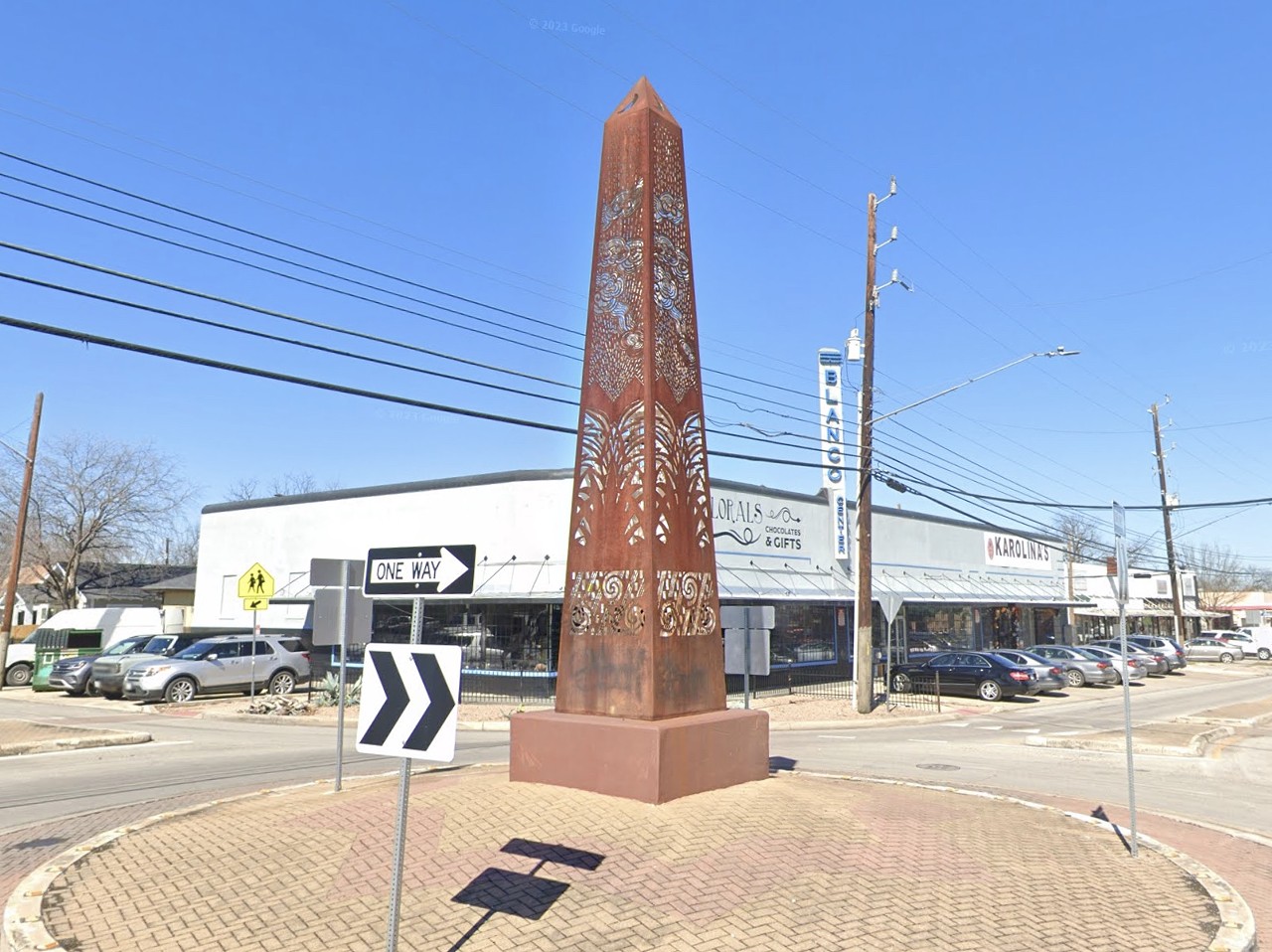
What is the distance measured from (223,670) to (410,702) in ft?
77.4

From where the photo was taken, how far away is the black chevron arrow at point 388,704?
15.8ft

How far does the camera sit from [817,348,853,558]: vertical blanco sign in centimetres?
3183

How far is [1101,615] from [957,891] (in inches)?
2428

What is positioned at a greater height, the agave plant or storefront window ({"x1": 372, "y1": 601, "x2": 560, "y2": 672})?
storefront window ({"x1": 372, "y1": 601, "x2": 560, "y2": 672})

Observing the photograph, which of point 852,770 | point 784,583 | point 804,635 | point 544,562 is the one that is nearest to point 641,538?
point 852,770

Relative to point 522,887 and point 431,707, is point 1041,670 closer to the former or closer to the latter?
point 522,887

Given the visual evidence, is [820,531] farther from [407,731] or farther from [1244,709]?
[407,731]

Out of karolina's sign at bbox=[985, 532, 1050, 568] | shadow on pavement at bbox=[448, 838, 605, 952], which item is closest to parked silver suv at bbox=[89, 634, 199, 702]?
shadow on pavement at bbox=[448, 838, 605, 952]

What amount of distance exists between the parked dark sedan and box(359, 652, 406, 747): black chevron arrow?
80.1ft

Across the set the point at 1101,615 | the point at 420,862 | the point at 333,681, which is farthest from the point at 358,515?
the point at 1101,615

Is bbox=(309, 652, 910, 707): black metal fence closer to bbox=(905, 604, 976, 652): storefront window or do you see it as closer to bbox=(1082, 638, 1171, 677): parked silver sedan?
bbox=(905, 604, 976, 652): storefront window

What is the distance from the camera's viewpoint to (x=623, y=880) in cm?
614

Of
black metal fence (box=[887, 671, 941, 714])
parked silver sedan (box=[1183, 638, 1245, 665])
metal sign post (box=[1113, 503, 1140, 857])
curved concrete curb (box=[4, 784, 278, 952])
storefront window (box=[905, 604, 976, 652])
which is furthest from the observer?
parked silver sedan (box=[1183, 638, 1245, 665])

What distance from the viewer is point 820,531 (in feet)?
109
